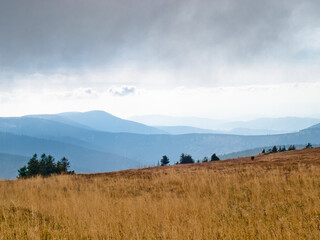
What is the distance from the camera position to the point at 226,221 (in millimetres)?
5852

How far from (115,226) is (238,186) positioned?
20.7ft

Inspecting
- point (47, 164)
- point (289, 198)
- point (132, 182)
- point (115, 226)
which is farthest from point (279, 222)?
point (47, 164)

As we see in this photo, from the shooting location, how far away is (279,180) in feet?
34.2

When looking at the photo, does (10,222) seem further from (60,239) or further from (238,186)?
(238,186)

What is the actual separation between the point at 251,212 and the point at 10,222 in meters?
6.72

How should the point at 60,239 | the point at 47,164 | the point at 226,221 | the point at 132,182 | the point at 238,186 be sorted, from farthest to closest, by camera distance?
the point at 47,164 < the point at 132,182 < the point at 238,186 < the point at 226,221 < the point at 60,239

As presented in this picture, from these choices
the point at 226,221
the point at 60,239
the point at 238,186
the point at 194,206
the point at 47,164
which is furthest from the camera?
the point at 47,164

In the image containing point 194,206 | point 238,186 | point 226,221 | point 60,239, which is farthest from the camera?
point 238,186

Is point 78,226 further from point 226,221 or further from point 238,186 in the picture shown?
point 238,186

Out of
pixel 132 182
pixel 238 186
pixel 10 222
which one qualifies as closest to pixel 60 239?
pixel 10 222

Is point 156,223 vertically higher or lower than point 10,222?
lower

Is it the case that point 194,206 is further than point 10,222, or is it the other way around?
point 194,206

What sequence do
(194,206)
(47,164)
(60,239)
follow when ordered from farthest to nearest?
(47,164) → (194,206) → (60,239)

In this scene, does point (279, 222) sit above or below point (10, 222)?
below
